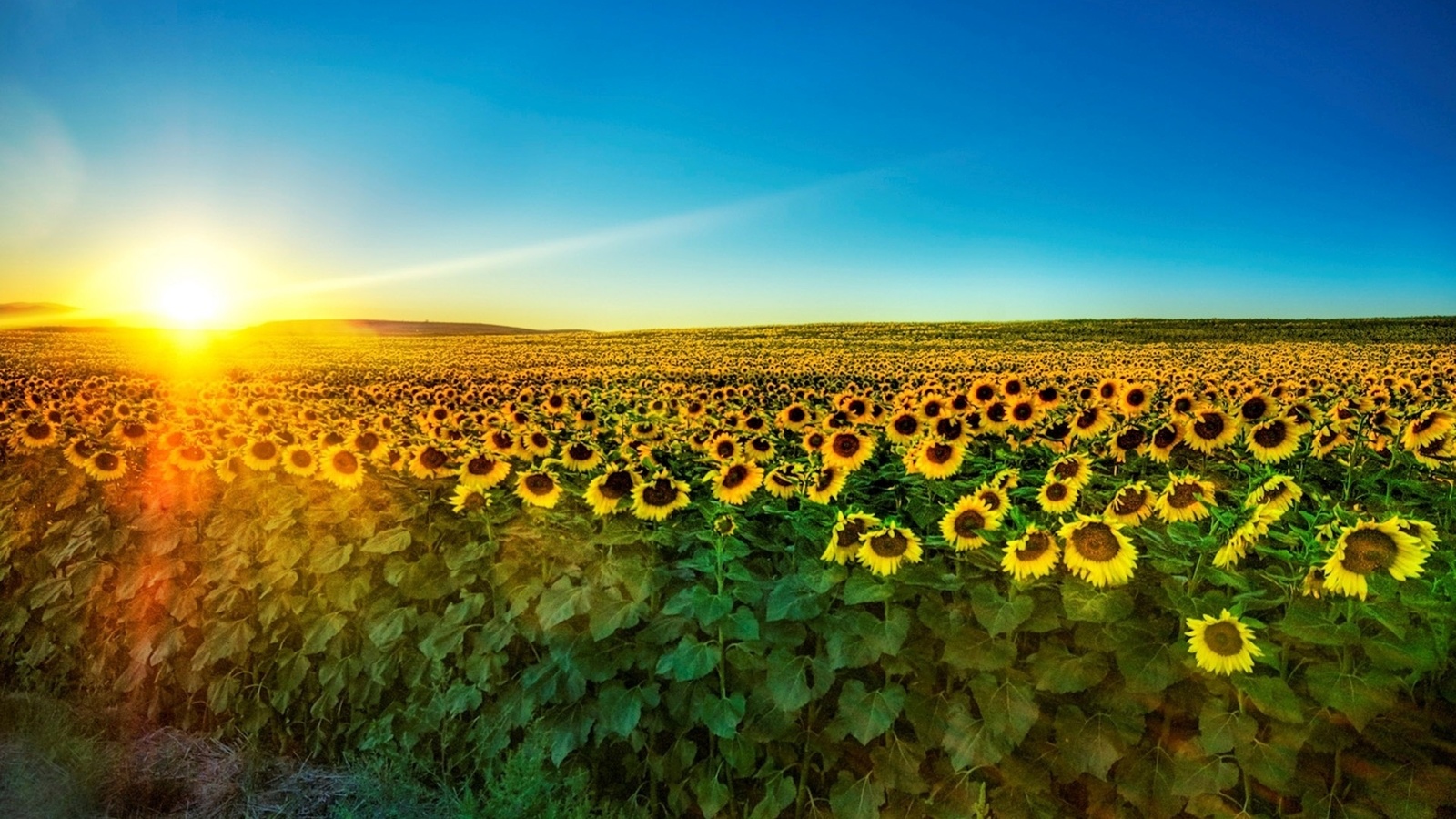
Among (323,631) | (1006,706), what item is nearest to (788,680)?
(1006,706)

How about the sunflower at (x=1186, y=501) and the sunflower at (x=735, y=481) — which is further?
the sunflower at (x=735, y=481)

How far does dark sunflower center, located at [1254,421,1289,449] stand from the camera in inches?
152

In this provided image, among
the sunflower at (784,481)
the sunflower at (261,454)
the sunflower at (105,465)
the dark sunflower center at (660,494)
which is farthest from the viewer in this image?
the sunflower at (105,465)

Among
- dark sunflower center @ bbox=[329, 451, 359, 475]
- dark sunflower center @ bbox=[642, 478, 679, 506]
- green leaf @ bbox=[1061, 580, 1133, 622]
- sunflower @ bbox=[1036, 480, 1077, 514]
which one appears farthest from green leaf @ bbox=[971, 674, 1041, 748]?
dark sunflower center @ bbox=[329, 451, 359, 475]

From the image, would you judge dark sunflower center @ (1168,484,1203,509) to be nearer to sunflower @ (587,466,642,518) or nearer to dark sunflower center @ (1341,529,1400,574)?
dark sunflower center @ (1341,529,1400,574)

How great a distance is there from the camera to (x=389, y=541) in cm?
379

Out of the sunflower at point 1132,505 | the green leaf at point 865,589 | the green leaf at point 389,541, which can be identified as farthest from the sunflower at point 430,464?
the sunflower at point 1132,505

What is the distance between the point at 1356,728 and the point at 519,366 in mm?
30358

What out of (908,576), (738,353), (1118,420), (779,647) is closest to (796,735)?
(779,647)

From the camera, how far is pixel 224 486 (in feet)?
15.6

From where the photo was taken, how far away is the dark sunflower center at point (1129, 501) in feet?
9.74

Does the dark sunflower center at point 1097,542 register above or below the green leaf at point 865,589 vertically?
above

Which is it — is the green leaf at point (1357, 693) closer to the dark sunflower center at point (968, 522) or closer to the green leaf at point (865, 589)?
the dark sunflower center at point (968, 522)

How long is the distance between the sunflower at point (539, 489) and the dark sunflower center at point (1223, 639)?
2.25m
